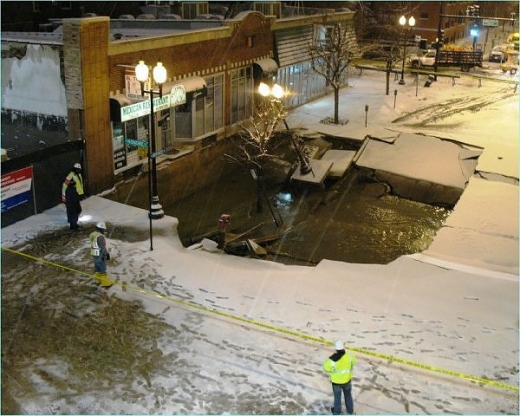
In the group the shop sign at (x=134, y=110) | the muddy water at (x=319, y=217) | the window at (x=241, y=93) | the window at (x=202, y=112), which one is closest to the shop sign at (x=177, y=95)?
the window at (x=202, y=112)

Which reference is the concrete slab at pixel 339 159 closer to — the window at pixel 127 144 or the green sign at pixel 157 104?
the green sign at pixel 157 104

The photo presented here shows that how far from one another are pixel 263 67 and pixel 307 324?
1840cm

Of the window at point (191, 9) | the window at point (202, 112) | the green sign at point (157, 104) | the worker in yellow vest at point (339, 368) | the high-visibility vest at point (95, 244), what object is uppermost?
the window at point (191, 9)

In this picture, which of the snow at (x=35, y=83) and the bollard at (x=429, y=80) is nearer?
the snow at (x=35, y=83)

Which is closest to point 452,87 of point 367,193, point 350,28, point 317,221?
point 350,28

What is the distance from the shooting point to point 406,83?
41062mm

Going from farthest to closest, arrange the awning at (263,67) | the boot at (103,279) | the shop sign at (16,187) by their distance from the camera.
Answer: the awning at (263,67), the shop sign at (16,187), the boot at (103,279)

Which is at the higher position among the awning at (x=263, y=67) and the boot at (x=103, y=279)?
the awning at (x=263, y=67)

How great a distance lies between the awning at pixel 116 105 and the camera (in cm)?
1847

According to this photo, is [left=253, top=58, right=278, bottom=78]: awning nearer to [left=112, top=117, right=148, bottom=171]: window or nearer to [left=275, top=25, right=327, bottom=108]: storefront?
[left=275, top=25, right=327, bottom=108]: storefront

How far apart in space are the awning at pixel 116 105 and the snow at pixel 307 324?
2813mm

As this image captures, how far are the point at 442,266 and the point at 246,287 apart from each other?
17.5 feet

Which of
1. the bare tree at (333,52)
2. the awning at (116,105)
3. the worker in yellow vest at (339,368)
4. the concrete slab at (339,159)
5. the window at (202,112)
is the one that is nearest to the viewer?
the worker in yellow vest at (339,368)

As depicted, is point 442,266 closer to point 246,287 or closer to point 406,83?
point 246,287
